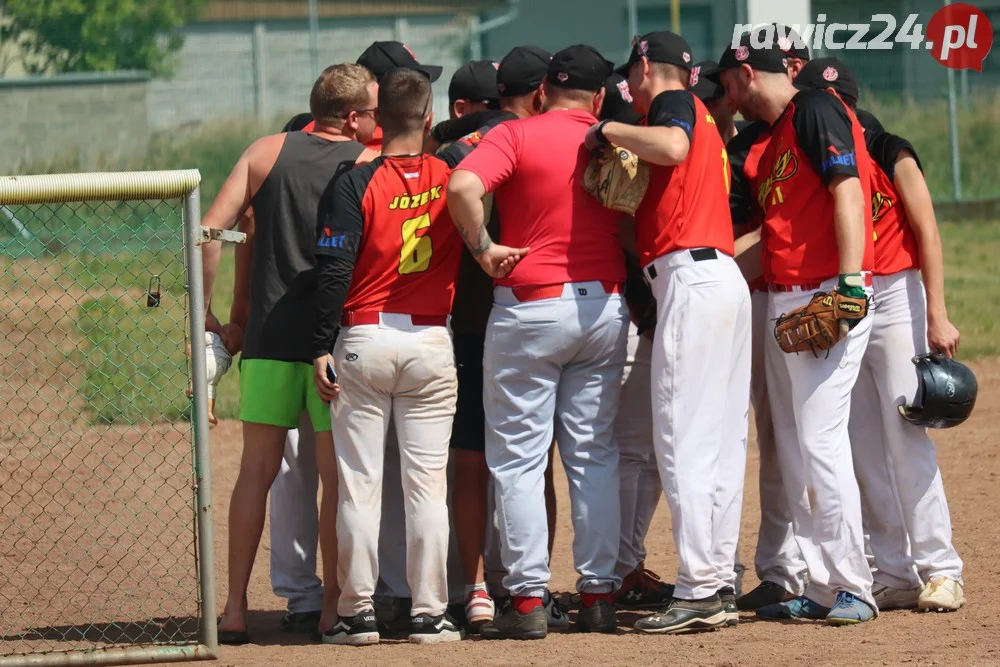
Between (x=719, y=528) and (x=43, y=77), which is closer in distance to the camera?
Result: (x=719, y=528)

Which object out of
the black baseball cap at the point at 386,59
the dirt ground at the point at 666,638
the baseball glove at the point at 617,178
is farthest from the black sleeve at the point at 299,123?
the dirt ground at the point at 666,638

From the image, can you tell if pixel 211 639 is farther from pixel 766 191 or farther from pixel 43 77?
pixel 43 77

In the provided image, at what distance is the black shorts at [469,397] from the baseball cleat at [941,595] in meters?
1.88

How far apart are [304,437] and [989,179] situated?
16.4 metres

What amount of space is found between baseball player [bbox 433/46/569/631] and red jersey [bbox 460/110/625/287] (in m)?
0.33

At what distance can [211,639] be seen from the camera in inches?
189

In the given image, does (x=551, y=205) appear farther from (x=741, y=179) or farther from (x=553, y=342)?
(x=741, y=179)

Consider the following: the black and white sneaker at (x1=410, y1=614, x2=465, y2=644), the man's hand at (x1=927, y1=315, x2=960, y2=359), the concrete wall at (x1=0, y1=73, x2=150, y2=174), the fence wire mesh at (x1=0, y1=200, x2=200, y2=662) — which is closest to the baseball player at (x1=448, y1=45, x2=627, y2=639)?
the black and white sneaker at (x1=410, y1=614, x2=465, y2=644)

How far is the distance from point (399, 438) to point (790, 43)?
7.31 feet

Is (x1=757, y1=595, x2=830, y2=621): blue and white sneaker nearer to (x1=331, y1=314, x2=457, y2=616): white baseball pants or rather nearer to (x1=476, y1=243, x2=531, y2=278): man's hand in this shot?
(x1=331, y1=314, x2=457, y2=616): white baseball pants

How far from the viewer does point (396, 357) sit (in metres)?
4.89

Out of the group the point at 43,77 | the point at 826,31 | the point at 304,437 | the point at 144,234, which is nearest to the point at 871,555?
the point at 304,437

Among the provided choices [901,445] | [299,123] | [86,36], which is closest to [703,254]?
[901,445]

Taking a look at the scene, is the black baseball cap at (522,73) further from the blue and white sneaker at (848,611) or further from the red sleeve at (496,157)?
the blue and white sneaker at (848,611)
